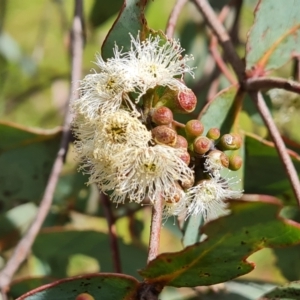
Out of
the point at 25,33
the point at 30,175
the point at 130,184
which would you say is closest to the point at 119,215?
the point at 30,175

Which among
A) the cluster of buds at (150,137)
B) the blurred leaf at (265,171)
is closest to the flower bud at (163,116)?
the cluster of buds at (150,137)

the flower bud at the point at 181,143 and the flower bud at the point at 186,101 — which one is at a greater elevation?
the flower bud at the point at 186,101

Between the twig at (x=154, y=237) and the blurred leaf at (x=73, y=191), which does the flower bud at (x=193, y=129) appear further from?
the blurred leaf at (x=73, y=191)

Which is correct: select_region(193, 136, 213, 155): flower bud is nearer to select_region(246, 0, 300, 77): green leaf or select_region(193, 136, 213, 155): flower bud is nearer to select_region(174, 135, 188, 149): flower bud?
select_region(174, 135, 188, 149): flower bud

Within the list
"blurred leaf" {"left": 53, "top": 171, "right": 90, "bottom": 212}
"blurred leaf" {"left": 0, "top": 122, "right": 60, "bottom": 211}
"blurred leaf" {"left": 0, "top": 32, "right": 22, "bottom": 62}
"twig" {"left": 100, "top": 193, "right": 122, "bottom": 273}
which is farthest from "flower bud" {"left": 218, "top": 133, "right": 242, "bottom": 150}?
"blurred leaf" {"left": 0, "top": 32, "right": 22, "bottom": 62}

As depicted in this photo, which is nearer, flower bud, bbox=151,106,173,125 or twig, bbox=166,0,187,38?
flower bud, bbox=151,106,173,125

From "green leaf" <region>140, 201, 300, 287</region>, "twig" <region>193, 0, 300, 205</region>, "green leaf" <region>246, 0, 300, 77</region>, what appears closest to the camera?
"green leaf" <region>140, 201, 300, 287</region>

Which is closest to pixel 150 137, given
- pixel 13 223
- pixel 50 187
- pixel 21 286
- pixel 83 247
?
pixel 50 187
